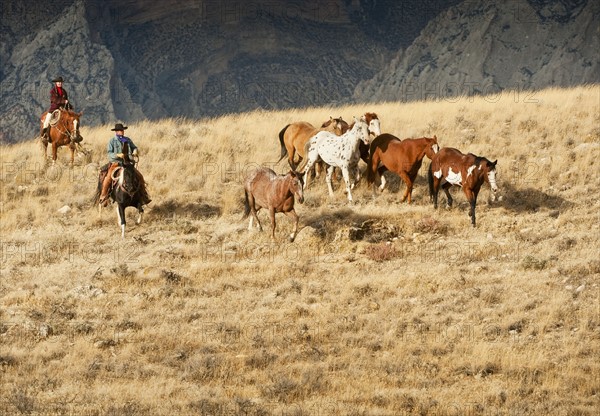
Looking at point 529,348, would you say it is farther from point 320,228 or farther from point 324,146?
point 324,146

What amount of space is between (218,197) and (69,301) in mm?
7646

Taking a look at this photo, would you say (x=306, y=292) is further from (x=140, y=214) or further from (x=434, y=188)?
(x=140, y=214)

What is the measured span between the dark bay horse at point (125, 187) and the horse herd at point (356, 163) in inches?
102

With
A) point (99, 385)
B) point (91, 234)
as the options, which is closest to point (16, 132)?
point (91, 234)

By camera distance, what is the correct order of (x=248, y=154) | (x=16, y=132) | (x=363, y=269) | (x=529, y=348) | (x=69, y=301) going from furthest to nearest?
1. (x=16, y=132)
2. (x=248, y=154)
3. (x=363, y=269)
4. (x=69, y=301)
5. (x=529, y=348)

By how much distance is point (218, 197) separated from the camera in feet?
85.3

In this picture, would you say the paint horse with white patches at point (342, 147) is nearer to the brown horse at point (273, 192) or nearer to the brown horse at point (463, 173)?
the brown horse at point (463, 173)

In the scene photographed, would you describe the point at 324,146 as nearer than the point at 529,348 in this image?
No

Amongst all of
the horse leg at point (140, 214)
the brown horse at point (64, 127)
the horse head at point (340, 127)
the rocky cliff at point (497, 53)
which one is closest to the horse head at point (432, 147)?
the horse head at point (340, 127)

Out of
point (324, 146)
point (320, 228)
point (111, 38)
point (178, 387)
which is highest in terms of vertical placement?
point (111, 38)

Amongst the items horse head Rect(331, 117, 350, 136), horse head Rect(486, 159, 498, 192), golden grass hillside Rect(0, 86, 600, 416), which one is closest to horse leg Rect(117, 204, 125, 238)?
golden grass hillside Rect(0, 86, 600, 416)

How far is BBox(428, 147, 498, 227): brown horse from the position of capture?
22.7 metres

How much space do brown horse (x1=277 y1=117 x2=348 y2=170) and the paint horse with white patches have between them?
806mm

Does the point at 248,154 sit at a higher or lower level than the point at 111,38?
lower
